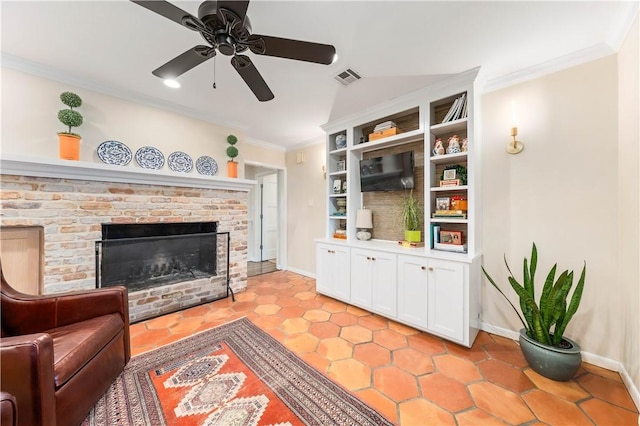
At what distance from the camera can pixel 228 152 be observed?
3.22m

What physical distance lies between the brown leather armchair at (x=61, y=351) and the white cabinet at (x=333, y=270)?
2.07 m

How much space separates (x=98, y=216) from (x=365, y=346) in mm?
2860

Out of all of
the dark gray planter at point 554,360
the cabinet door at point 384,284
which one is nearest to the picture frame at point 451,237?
the cabinet door at point 384,284

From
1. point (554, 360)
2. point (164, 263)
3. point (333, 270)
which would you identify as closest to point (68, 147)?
point (164, 263)

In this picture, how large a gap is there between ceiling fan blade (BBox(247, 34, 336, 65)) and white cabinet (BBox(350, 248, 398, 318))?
6.26 ft

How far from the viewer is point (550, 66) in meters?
1.95

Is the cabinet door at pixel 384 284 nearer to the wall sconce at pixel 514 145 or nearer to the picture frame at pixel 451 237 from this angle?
the picture frame at pixel 451 237

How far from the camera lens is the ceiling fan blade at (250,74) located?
1497mm

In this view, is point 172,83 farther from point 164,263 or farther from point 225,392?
point 225,392

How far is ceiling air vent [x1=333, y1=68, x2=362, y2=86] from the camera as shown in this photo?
212 cm

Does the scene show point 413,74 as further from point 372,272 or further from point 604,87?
point 372,272

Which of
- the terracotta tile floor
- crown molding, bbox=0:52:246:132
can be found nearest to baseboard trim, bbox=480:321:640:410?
the terracotta tile floor

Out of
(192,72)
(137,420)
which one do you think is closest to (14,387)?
(137,420)

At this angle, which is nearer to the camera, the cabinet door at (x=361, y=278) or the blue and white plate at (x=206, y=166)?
the cabinet door at (x=361, y=278)
